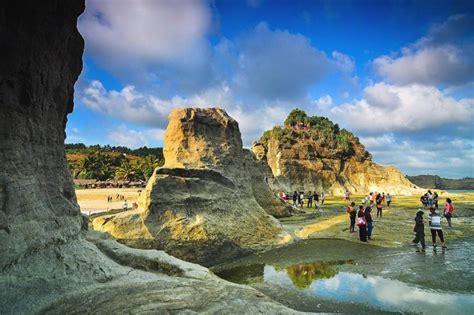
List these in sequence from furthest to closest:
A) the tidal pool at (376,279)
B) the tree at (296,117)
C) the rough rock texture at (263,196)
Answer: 1. the tree at (296,117)
2. the rough rock texture at (263,196)
3. the tidal pool at (376,279)

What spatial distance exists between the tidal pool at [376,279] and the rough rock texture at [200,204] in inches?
70.3

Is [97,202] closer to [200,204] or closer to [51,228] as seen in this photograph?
[200,204]

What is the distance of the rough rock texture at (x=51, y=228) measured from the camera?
23.1 feet

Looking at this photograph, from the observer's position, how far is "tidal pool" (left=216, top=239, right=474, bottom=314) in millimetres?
9977

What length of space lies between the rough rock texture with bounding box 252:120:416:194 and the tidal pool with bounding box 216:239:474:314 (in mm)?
71642

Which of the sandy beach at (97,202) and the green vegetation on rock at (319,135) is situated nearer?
the sandy beach at (97,202)

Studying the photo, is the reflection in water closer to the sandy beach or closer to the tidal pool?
the tidal pool

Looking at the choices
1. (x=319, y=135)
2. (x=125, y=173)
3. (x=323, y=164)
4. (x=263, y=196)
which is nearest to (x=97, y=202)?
(x=263, y=196)

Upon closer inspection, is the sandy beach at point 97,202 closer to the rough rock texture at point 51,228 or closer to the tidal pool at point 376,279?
the tidal pool at point 376,279

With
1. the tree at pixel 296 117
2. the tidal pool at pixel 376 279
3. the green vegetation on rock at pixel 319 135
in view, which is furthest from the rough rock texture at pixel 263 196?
the tree at pixel 296 117

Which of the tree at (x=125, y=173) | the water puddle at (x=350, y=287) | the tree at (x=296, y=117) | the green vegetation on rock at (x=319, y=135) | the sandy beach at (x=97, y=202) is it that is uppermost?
the tree at (x=296, y=117)

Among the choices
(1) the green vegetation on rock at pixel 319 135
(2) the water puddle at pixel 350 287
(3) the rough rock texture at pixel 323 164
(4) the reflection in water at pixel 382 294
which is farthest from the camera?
(1) the green vegetation on rock at pixel 319 135

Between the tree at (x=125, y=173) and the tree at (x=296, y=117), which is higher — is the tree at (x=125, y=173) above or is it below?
below

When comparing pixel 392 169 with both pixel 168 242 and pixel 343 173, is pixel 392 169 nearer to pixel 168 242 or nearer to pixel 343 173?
pixel 343 173
